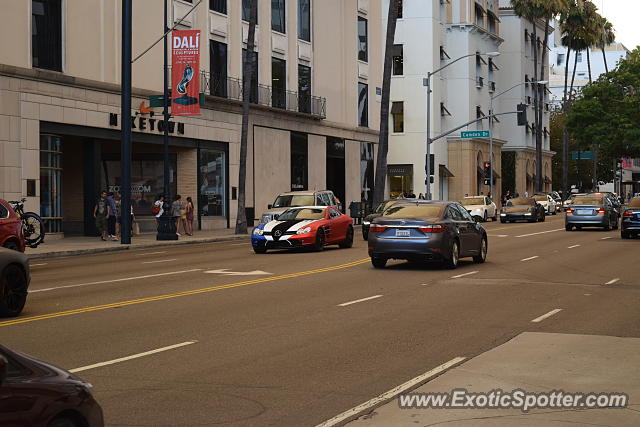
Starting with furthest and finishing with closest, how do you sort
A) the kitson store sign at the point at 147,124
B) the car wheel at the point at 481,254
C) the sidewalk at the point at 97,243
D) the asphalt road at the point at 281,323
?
the kitson store sign at the point at 147,124, the sidewalk at the point at 97,243, the car wheel at the point at 481,254, the asphalt road at the point at 281,323

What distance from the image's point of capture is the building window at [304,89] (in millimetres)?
54000

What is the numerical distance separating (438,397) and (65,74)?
3054 cm

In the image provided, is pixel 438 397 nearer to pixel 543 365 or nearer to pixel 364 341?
pixel 543 365

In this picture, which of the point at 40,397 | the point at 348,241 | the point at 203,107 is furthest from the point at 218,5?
the point at 40,397

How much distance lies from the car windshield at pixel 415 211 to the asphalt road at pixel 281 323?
1.23 m

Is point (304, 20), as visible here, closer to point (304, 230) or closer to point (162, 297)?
point (304, 230)

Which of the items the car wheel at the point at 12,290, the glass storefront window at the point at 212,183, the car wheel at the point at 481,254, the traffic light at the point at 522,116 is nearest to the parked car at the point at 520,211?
the traffic light at the point at 522,116

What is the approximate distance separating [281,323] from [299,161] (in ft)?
135

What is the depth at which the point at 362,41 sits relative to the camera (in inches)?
2451

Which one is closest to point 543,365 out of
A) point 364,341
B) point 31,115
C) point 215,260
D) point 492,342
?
point 492,342

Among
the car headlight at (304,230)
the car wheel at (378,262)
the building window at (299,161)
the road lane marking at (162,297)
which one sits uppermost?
the building window at (299,161)

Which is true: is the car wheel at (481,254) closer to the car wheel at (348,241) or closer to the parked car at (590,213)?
the car wheel at (348,241)

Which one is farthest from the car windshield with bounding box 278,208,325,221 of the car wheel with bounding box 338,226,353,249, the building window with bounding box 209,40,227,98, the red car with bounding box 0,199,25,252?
the building window with bounding box 209,40,227,98

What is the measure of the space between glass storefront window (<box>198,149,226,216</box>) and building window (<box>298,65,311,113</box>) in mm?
7544
